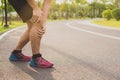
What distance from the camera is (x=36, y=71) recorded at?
459cm

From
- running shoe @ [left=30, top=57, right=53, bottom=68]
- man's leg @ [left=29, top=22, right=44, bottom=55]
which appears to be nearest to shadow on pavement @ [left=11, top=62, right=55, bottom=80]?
running shoe @ [left=30, top=57, right=53, bottom=68]

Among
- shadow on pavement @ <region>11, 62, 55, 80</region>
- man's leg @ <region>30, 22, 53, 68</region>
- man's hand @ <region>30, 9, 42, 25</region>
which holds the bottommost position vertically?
shadow on pavement @ <region>11, 62, 55, 80</region>

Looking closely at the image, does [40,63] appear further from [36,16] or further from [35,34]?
[36,16]

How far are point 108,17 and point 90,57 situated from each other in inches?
1275

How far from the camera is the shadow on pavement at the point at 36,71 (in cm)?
418

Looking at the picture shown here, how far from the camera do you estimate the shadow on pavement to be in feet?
13.7

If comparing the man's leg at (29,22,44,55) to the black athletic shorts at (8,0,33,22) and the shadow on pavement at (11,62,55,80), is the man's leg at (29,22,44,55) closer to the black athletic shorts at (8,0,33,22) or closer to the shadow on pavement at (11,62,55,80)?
the black athletic shorts at (8,0,33,22)

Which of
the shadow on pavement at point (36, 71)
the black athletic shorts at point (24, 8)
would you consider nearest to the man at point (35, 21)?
the black athletic shorts at point (24, 8)

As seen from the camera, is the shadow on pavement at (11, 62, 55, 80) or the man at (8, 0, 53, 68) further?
the man at (8, 0, 53, 68)

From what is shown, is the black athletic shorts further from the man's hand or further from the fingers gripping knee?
the fingers gripping knee

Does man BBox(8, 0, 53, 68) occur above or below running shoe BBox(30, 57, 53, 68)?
above

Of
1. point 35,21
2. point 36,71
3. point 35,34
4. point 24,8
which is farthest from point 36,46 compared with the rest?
point 24,8

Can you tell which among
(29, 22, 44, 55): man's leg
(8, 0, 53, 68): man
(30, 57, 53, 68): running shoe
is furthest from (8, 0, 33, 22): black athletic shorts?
(30, 57, 53, 68): running shoe

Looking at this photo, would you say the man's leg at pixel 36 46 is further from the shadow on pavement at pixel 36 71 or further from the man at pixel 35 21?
the shadow on pavement at pixel 36 71
